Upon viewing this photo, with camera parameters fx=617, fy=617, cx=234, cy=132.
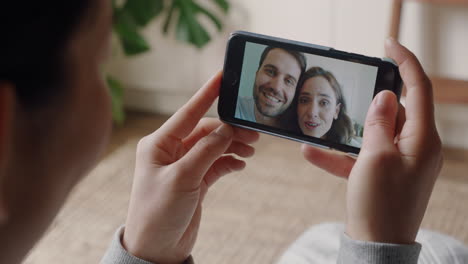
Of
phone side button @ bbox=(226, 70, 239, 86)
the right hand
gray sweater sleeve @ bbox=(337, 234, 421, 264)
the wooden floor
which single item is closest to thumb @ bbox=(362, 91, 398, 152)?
the right hand

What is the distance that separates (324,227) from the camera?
114 cm

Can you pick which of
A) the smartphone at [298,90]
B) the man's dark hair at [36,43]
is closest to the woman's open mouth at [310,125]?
the smartphone at [298,90]

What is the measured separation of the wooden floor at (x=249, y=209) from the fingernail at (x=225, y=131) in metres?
0.70

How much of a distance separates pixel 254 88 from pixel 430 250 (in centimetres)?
38

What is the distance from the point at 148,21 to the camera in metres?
2.09

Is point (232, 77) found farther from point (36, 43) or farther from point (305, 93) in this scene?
point (36, 43)

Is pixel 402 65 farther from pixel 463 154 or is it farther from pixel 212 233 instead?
pixel 463 154

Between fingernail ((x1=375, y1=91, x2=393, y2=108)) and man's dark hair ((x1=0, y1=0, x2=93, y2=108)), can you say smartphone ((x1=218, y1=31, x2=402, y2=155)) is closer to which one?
fingernail ((x1=375, y1=91, x2=393, y2=108))

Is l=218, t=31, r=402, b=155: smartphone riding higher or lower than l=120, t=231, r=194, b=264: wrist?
higher

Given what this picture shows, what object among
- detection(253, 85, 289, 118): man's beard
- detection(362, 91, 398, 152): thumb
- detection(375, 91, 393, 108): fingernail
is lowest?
detection(253, 85, 289, 118): man's beard

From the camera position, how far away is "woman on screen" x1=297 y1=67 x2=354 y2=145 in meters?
0.88

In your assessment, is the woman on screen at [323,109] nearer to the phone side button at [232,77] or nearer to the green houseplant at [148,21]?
the phone side button at [232,77]

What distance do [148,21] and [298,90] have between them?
1288mm

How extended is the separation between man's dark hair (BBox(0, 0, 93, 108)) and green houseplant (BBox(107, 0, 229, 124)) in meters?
1.64
